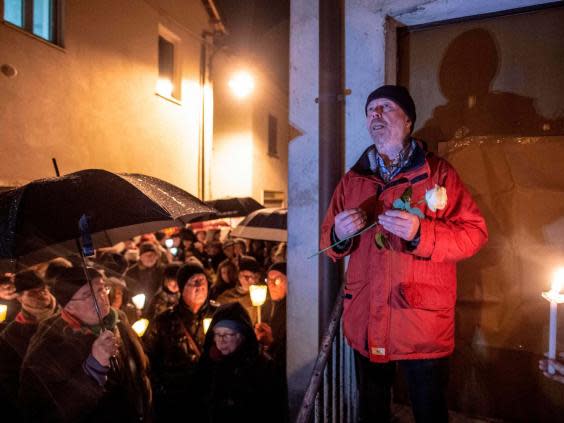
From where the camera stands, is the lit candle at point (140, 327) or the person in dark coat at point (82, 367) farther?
the lit candle at point (140, 327)

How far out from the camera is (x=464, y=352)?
10.8 ft

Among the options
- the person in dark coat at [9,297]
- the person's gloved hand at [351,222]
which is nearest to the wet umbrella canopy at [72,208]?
the person's gloved hand at [351,222]

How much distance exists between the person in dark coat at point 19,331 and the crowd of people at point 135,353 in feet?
0.03

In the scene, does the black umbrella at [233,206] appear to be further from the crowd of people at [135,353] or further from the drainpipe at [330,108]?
the drainpipe at [330,108]

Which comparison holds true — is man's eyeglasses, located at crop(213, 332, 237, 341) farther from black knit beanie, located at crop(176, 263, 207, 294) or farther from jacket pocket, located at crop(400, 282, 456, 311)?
jacket pocket, located at crop(400, 282, 456, 311)

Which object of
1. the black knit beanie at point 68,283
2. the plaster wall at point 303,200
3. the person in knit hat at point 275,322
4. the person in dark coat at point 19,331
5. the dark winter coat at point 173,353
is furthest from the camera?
the person in knit hat at point 275,322

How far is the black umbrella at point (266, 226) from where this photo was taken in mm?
6355

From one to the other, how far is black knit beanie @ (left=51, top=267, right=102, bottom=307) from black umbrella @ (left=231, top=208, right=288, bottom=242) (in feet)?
10.9

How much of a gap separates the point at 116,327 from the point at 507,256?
10.1 ft

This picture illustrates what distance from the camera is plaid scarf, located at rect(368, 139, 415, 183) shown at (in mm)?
2438

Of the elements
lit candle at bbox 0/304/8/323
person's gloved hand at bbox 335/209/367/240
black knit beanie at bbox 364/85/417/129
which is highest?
black knit beanie at bbox 364/85/417/129

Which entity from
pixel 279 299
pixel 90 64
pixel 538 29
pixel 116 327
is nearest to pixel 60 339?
pixel 116 327

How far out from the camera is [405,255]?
7.47 ft

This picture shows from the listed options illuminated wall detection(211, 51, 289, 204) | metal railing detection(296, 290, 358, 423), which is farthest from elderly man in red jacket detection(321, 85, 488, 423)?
illuminated wall detection(211, 51, 289, 204)
